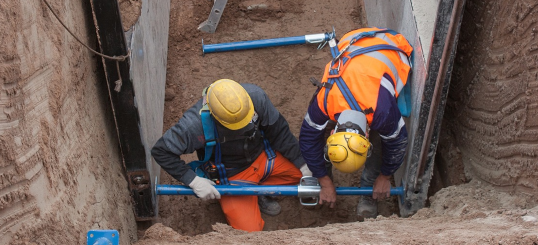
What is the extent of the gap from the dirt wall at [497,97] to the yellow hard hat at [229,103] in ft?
5.06

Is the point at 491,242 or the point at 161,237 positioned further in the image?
the point at 161,237

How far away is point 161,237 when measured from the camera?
292 cm

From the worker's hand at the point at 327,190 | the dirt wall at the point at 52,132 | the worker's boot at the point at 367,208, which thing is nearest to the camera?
the dirt wall at the point at 52,132

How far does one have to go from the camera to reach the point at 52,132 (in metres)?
2.57

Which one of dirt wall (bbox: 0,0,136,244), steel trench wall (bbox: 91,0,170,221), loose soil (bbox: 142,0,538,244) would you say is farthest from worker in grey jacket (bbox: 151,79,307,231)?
dirt wall (bbox: 0,0,136,244)

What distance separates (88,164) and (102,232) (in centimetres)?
82

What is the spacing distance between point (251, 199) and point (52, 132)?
6.55 feet

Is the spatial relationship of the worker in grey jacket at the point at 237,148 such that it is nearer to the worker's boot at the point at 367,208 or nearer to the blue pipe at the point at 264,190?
the blue pipe at the point at 264,190

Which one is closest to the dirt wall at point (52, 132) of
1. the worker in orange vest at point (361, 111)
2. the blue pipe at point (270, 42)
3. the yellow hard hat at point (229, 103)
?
the yellow hard hat at point (229, 103)

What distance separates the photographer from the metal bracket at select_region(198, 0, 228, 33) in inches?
223

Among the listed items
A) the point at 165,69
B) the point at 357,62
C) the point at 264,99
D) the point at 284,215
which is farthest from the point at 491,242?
the point at 165,69

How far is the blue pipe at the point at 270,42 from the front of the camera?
5.48m

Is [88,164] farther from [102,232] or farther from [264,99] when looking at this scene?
[264,99]

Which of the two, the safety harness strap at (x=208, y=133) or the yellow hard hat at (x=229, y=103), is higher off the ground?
the yellow hard hat at (x=229, y=103)
